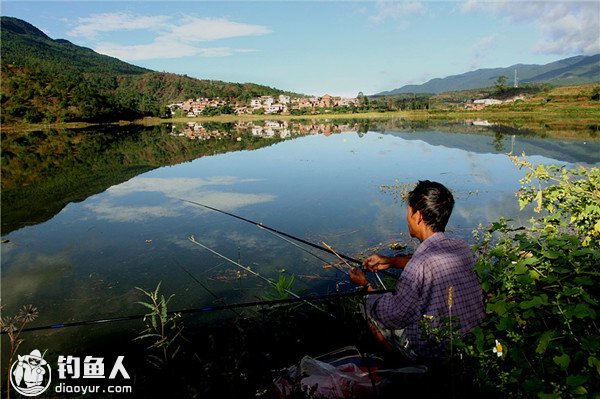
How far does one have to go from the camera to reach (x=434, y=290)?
2535 mm

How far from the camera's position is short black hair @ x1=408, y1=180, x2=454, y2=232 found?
2689 millimetres

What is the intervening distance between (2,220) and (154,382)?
11108 millimetres

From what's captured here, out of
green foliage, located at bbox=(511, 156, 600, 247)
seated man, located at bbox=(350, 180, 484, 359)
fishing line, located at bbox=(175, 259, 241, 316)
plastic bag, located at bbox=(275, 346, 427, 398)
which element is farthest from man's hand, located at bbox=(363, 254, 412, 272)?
fishing line, located at bbox=(175, 259, 241, 316)

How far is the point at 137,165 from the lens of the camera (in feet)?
71.4

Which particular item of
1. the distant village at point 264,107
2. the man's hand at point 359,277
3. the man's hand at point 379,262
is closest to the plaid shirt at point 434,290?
the man's hand at point 359,277

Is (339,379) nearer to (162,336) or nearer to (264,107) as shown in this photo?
(162,336)

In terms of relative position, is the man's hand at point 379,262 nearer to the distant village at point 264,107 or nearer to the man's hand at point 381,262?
the man's hand at point 381,262

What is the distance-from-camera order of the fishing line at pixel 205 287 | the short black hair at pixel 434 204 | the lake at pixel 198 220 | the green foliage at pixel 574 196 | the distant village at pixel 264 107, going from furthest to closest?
the distant village at pixel 264 107
the lake at pixel 198 220
the fishing line at pixel 205 287
the green foliage at pixel 574 196
the short black hair at pixel 434 204

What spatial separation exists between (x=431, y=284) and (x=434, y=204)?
0.60 m

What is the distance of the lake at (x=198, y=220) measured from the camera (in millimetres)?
6359

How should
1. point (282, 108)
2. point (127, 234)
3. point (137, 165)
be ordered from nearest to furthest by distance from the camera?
point (127, 234), point (137, 165), point (282, 108)

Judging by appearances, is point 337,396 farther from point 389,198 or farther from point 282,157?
point 282,157

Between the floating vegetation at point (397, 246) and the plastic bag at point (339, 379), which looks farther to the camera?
the floating vegetation at point (397, 246)

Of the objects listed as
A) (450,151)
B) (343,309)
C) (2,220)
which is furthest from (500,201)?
(2,220)
